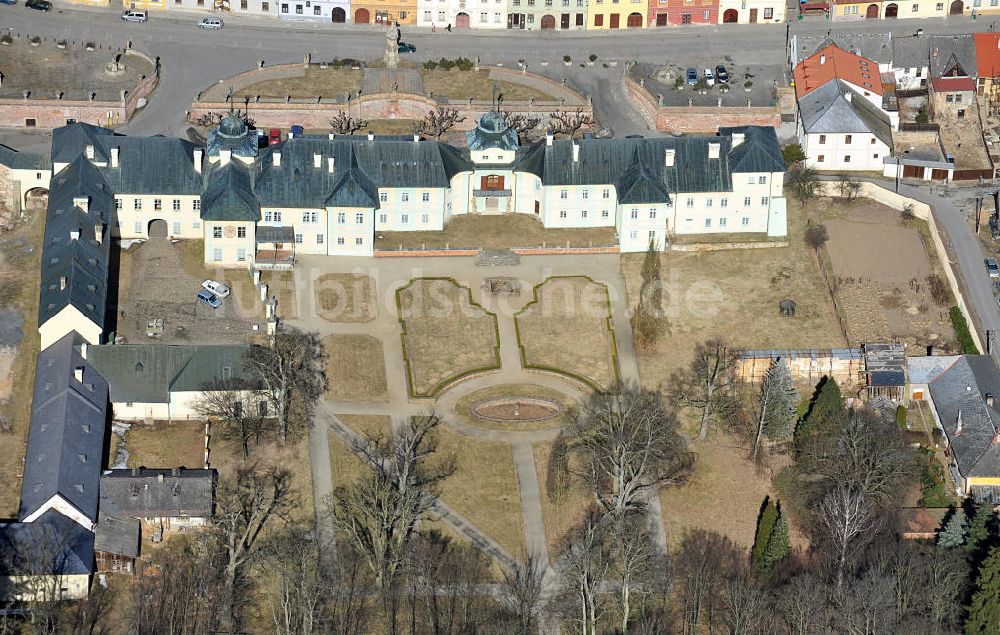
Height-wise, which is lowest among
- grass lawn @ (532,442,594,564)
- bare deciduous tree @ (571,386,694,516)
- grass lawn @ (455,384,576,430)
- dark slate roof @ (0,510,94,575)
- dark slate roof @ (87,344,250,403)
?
dark slate roof @ (0,510,94,575)

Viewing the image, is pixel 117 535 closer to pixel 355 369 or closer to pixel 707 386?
pixel 355 369

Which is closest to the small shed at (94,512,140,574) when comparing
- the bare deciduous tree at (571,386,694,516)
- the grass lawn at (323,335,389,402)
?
the grass lawn at (323,335,389,402)

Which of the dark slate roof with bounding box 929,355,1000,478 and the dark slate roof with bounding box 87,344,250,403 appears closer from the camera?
the dark slate roof with bounding box 929,355,1000,478

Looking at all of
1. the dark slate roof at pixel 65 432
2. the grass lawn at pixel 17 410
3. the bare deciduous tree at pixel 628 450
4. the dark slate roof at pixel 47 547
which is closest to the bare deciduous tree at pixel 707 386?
the bare deciduous tree at pixel 628 450

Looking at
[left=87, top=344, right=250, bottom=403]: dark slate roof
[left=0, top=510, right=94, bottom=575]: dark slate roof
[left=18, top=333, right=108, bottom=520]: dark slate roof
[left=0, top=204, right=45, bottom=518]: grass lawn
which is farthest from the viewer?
[left=87, top=344, right=250, bottom=403]: dark slate roof

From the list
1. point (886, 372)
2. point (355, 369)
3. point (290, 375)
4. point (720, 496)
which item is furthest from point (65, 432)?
point (886, 372)

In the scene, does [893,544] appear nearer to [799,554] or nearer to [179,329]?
[799,554]

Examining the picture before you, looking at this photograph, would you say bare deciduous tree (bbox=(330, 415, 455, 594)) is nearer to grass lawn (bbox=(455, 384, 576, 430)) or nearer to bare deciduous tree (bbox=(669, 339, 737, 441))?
grass lawn (bbox=(455, 384, 576, 430))
